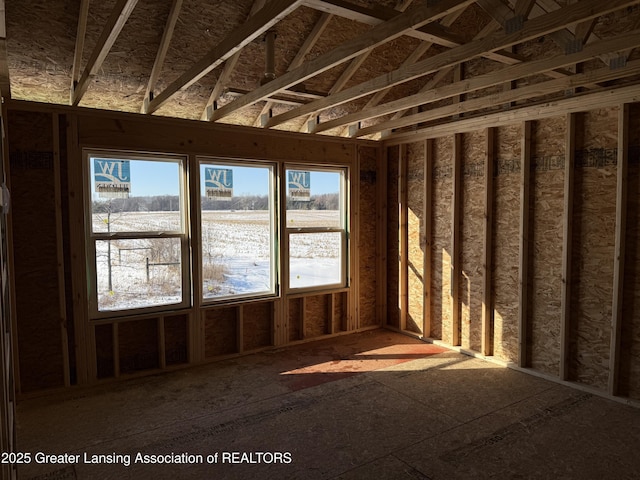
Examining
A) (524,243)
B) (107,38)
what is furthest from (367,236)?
(107,38)

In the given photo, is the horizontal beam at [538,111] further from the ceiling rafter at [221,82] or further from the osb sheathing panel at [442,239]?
the ceiling rafter at [221,82]

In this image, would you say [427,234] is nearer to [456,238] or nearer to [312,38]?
[456,238]

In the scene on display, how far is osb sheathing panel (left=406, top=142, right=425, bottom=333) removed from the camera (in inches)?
231

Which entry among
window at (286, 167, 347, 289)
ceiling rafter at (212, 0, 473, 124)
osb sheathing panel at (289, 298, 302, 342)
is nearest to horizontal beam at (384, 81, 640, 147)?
window at (286, 167, 347, 289)

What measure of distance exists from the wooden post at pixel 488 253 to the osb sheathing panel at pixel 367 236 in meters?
1.79

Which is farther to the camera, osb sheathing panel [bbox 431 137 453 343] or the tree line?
osb sheathing panel [bbox 431 137 453 343]

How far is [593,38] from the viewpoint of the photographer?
12.9 ft

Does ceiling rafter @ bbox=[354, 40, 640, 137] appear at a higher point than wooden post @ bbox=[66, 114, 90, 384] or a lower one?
higher

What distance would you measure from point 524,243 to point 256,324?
3.32 m

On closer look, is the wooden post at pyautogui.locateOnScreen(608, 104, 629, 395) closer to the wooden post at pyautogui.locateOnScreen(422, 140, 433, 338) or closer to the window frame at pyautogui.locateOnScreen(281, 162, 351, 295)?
the wooden post at pyautogui.locateOnScreen(422, 140, 433, 338)

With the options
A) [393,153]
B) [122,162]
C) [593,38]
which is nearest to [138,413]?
[122,162]

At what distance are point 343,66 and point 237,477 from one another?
4.33m

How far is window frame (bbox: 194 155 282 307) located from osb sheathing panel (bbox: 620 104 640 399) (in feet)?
12.1

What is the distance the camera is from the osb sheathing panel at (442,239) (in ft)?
18.0
